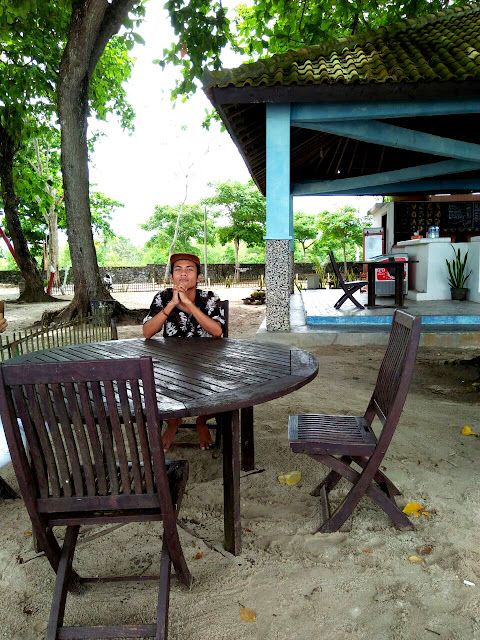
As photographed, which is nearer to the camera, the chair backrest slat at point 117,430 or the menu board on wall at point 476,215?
the chair backrest slat at point 117,430

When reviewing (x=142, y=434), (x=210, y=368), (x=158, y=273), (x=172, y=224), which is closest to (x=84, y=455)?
(x=142, y=434)

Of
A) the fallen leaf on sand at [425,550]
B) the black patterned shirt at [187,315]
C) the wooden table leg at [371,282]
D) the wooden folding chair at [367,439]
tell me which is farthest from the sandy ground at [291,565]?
the wooden table leg at [371,282]

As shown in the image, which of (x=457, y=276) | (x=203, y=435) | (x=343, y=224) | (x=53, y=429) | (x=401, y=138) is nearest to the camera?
(x=53, y=429)

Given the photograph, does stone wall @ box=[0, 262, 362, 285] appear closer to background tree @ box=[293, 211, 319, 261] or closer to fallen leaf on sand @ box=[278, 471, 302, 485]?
background tree @ box=[293, 211, 319, 261]

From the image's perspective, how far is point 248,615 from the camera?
181 centimetres

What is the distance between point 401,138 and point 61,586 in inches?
295

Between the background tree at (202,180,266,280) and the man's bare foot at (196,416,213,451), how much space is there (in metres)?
26.1

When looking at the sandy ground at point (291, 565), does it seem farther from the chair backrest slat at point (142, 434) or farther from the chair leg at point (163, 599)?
the chair backrest slat at point (142, 434)

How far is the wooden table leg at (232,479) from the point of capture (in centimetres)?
218

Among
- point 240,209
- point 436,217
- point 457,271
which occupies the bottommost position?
point 457,271

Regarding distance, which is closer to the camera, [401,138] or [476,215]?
[401,138]

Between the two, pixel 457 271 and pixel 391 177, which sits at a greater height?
pixel 391 177

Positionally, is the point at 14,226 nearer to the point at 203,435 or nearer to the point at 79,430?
the point at 203,435

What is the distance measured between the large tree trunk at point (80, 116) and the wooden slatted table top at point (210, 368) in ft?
20.4
